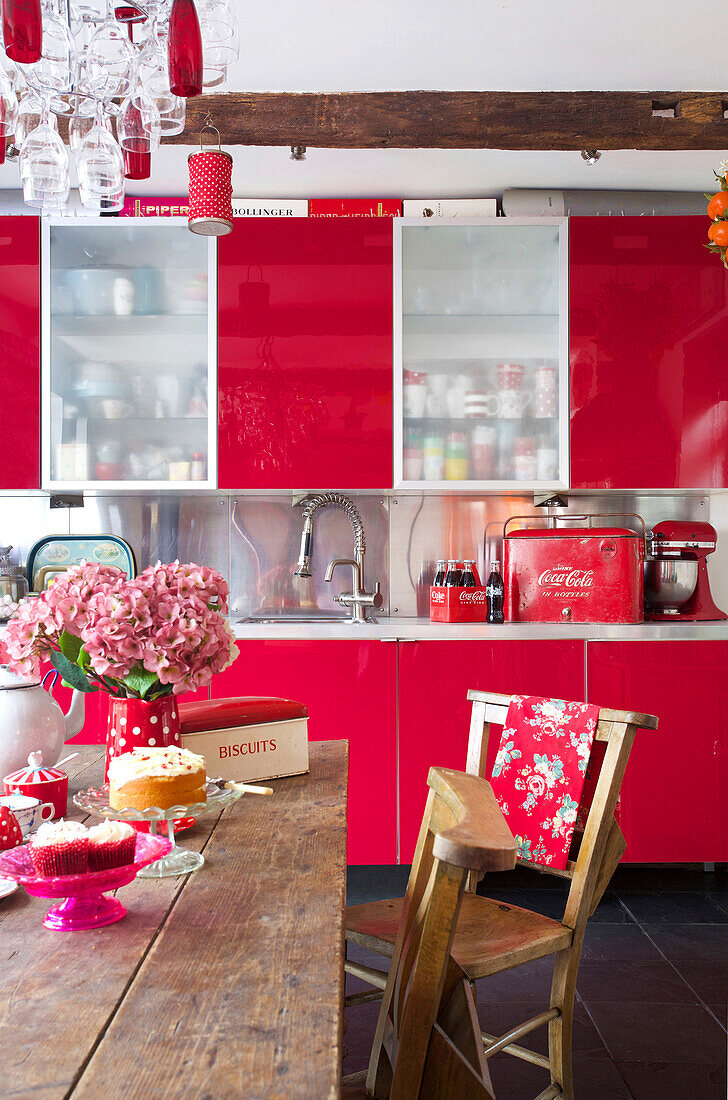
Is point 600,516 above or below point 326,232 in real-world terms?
below

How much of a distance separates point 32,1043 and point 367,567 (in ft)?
9.32

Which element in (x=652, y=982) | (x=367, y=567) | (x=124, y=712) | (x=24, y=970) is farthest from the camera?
(x=367, y=567)

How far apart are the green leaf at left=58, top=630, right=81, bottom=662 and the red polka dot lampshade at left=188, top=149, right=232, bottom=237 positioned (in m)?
A: 1.41

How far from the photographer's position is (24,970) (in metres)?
0.84

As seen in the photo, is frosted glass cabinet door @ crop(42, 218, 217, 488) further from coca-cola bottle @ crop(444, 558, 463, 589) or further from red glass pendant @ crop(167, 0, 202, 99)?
red glass pendant @ crop(167, 0, 202, 99)

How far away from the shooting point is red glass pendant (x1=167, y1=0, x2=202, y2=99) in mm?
1281

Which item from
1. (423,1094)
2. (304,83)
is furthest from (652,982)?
(304,83)

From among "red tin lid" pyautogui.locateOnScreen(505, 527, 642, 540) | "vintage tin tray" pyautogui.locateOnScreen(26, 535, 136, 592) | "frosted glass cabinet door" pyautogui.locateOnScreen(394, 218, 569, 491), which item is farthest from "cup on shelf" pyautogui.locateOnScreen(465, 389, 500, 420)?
"vintage tin tray" pyautogui.locateOnScreen(26, 535, 136, 592)

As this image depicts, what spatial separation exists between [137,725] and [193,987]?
622 millimetres

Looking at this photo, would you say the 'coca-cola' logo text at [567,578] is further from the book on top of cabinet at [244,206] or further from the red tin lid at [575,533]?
the book on top of cabinet at [244,206]

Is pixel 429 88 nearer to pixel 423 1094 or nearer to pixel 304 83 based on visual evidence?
pixel 304 83

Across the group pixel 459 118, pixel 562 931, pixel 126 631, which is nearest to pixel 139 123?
pixel 126 631

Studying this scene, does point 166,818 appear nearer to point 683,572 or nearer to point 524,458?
point 524,458

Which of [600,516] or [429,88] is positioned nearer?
[429,88]
